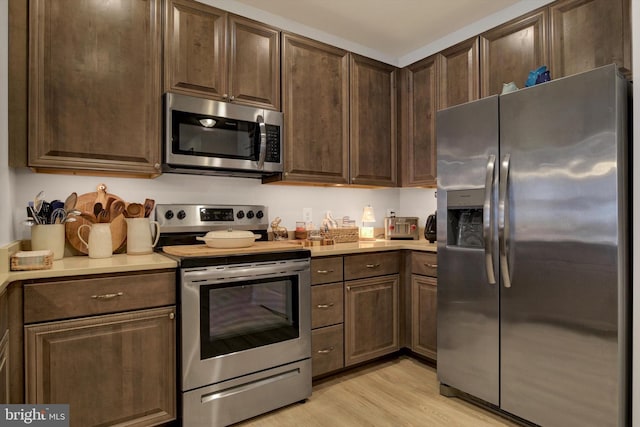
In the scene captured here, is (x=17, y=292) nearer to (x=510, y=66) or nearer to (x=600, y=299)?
(x=600, y=299)

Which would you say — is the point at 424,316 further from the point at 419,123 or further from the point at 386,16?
the point at 386,16

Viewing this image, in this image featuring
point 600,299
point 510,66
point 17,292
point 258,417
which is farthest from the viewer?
point 510,66

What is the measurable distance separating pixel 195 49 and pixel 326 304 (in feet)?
5.72

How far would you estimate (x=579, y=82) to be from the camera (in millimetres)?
1712

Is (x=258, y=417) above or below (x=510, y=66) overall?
below

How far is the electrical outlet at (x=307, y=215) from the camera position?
9.87 feet

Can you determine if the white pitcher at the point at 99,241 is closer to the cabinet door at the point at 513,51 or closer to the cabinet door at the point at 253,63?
the cabinet door at the point at 253,63

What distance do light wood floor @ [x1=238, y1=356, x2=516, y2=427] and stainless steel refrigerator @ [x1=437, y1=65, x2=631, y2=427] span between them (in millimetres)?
125

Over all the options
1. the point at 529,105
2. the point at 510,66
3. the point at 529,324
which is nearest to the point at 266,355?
the point at 529,324

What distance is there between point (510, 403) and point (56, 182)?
8.90 feet

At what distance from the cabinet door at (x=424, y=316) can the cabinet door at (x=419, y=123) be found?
2.61 ft

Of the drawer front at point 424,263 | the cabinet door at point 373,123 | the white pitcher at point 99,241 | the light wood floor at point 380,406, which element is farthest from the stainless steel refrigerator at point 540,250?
the white pitcher at point 99,241

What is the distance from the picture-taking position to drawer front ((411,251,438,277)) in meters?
2.57

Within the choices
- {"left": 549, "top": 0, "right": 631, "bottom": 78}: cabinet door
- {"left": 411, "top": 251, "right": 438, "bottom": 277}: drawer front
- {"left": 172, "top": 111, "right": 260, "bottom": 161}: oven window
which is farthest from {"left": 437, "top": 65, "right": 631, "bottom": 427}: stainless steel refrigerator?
{"left": 172, "top": 111, "right": 260, "bottom": 161}: oven window
